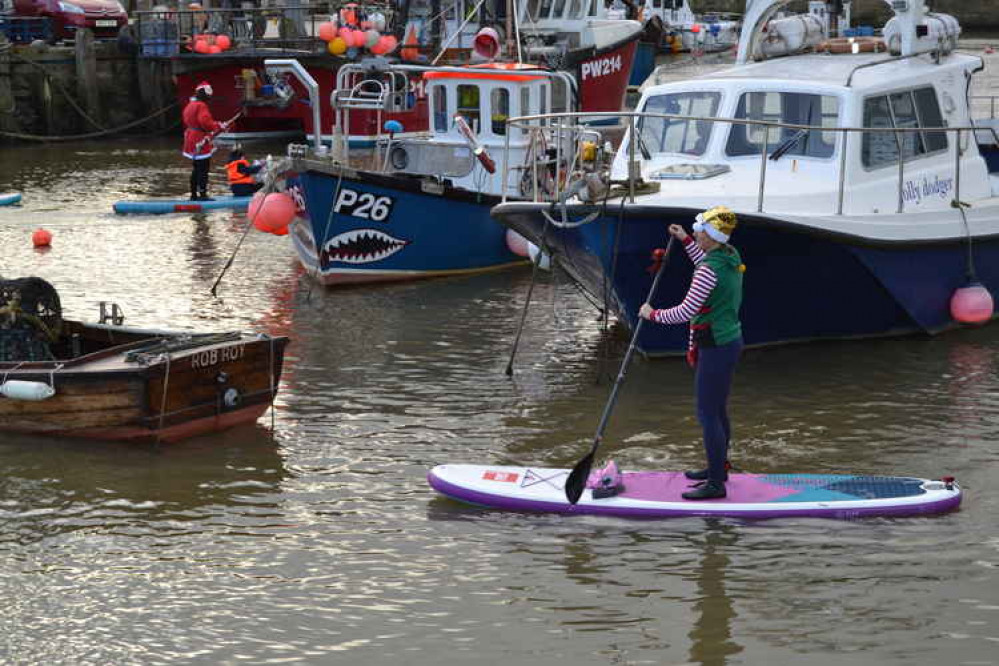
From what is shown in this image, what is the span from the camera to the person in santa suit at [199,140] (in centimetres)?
2227

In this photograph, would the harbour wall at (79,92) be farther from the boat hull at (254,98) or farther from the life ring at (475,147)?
the life ring at (475,147)

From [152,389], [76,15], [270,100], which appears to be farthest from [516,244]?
[76,15]

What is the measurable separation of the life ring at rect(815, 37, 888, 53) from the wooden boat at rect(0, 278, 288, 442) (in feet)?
24.3

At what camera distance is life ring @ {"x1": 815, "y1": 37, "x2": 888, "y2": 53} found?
15.9 metres

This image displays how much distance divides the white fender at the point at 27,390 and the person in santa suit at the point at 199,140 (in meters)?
11.8

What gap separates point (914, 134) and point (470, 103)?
237 inches

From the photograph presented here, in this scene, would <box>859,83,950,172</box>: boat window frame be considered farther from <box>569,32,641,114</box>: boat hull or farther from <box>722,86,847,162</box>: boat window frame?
<box>569,32,641,114</box>: boat hull

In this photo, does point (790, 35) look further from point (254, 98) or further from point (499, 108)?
point (254, 98)

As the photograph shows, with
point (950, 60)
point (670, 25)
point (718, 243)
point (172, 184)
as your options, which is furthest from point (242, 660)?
point (670, 25)

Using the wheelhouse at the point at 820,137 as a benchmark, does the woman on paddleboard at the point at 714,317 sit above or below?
below

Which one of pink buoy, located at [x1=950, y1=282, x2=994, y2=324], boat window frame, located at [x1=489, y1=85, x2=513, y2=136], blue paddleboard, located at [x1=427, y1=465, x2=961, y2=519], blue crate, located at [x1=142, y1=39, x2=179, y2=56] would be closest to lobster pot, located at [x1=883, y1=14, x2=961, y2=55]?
pink buoy, located at [x1=950, y1=282, x2=994, y2=324]

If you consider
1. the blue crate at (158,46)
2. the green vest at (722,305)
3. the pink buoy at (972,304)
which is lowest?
the pink buoy at (972,304)

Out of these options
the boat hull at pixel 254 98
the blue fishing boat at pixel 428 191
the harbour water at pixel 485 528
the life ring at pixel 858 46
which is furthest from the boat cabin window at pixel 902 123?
the boat hull at pixel 254 98

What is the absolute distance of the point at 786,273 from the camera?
13.2m
